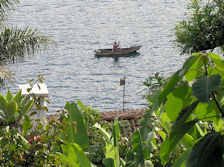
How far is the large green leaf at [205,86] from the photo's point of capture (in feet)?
3.50

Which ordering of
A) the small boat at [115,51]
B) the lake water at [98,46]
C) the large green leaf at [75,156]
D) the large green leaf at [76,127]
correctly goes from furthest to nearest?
the small boat at [115,51]
the lake water at [98,46]
the large green leaf at [76,127]
the large green leaf at [75,156]

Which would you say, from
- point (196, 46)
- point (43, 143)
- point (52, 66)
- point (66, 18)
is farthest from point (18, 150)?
point (66, 18)

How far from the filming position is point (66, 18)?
171 feet

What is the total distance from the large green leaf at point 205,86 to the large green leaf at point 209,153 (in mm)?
147

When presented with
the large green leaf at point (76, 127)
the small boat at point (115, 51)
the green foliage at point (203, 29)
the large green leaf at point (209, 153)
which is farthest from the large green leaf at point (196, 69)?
the small boat at point (115, 51)

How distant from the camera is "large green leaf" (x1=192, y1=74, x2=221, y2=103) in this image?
1.07 meters

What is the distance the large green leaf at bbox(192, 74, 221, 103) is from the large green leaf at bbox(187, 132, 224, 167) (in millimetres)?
147

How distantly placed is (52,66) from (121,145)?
3634cm

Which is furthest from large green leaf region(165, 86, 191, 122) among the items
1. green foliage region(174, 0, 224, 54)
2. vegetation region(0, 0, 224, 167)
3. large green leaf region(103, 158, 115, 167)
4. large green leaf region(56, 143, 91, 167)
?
green foliage region(174, 0, 224, 54)

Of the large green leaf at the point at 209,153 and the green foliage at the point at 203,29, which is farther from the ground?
the green foliage at the point at 203,29

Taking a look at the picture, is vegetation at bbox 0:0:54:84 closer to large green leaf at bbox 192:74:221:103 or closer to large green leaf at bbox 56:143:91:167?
large green leaf at bbox 56:143:91:167

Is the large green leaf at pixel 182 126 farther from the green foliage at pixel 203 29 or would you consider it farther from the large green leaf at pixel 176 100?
A: the green foliage at pixel 203 29

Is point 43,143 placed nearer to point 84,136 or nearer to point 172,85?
point 84,136

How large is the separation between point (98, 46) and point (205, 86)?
146 feet
